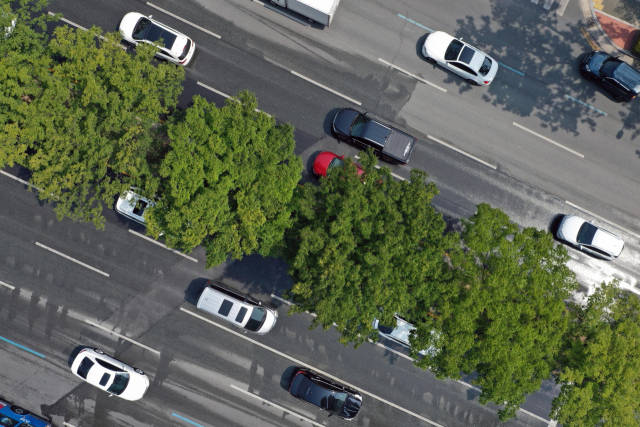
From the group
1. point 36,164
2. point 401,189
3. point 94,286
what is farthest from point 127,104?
point 401,189

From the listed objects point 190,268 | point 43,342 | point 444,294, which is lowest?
point 43,342

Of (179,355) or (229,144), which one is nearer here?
(229,144)

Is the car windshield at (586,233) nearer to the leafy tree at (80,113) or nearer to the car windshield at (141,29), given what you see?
the leafy tree at (80,113)

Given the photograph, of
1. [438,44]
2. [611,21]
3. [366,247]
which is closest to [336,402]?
[366,247]

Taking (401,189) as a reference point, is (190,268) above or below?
below

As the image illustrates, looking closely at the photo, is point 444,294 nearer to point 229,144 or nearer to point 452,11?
point 229,144

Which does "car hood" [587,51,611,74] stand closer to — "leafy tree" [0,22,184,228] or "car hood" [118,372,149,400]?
"leafy tree" [0,22,184,228]
